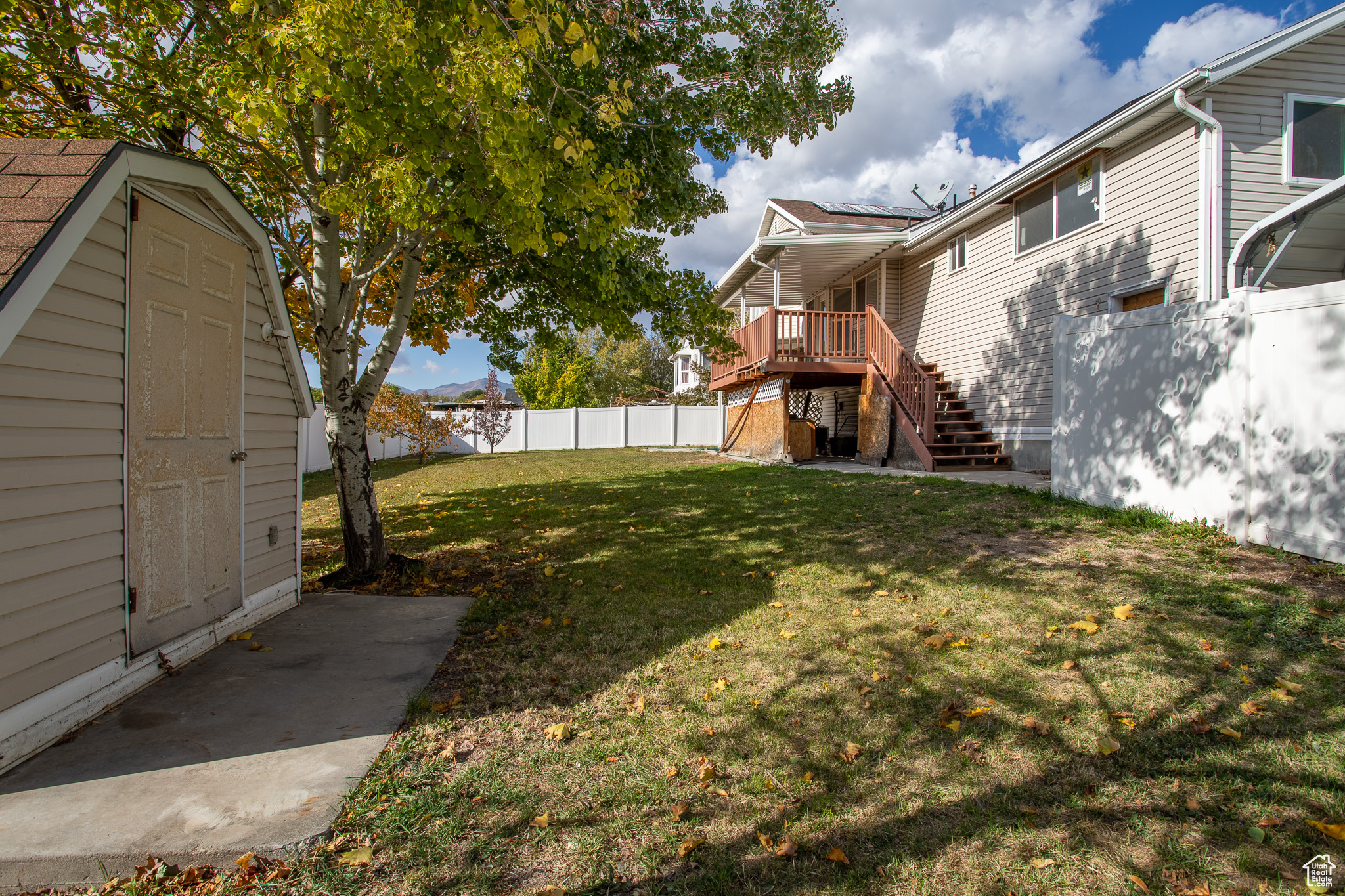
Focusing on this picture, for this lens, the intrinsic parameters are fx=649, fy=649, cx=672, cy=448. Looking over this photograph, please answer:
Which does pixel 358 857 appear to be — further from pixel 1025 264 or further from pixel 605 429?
pixel 605 429

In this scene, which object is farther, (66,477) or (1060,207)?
(1060,207)

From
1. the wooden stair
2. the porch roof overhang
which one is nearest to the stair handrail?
the wooden stair

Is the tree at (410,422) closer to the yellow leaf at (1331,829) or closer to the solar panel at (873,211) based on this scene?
the solar panel at (873,211)

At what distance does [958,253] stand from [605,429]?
56.1 ft

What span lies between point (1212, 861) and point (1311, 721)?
1.30 metres

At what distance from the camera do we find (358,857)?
223 cm

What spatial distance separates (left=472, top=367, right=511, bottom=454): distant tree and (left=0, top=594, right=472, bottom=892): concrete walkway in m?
21.4

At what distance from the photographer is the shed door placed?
354cm

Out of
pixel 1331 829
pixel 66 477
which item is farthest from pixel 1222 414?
pixel 66 477

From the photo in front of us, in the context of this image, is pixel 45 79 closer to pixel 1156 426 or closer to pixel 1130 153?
pixel 1156 426

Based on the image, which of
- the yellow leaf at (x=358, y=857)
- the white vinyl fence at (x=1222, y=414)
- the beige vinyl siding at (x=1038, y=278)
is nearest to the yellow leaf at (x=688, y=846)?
the yellow leaf at (x=358, y=857)

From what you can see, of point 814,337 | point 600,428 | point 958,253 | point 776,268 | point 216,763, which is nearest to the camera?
point 216,763

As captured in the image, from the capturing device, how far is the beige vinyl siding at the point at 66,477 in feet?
8.98

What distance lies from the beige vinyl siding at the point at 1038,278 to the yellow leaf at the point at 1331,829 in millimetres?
8479
